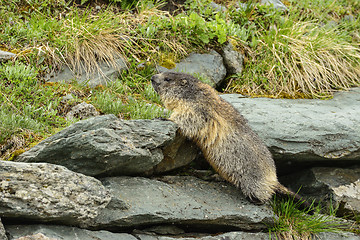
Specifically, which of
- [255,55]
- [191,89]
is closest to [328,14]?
[255,55]

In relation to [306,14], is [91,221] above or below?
below

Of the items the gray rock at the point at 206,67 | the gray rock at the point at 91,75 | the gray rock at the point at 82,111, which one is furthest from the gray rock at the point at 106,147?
the gray rock at the point at 206,67

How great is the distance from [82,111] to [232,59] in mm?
3798

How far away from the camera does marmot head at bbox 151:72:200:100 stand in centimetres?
615

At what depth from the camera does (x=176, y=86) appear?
6262mm

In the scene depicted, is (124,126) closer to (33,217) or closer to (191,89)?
(191,89)

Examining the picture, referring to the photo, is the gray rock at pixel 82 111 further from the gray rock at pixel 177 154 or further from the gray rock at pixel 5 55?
the gray rock at pixel 5 55

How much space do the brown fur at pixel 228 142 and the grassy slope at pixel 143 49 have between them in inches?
45.0

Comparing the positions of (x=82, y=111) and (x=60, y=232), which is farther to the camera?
(x=82, y=111)

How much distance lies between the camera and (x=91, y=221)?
466 centimetres

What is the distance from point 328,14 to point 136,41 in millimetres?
6133

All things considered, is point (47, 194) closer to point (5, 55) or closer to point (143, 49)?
point (5, 55)

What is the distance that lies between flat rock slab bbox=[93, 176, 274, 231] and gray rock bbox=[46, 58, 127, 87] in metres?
2.99

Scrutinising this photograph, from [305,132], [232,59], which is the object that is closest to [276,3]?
[232,59]
